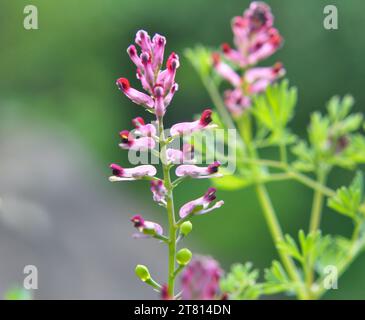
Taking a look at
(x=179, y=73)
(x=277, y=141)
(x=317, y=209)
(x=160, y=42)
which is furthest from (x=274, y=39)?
(x=179, y=73)

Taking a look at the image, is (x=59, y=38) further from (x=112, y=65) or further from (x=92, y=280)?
(x=92, y=280)

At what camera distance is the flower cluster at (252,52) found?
1.79 m

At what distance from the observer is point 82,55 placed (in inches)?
366

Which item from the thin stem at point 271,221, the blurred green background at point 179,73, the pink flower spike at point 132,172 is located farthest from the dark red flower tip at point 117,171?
the blurred green background at point 179,73

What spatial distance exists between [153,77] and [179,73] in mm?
7703

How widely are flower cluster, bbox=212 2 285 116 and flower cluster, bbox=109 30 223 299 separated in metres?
0.77

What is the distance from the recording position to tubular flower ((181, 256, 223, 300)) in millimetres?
806

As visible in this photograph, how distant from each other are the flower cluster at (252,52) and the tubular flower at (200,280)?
3.35 feet

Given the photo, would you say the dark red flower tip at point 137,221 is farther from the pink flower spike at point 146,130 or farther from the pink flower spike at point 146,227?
the pink flower spike at point 146,130

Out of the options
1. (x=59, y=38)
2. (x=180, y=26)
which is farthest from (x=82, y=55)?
(x=180, y=26)

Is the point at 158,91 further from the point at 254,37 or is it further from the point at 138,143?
the point at 254,37

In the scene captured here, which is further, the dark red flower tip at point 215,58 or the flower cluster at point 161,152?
the dark red flower tip at point 215,58

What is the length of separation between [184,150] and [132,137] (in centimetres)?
9

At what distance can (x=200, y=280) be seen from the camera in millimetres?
810
